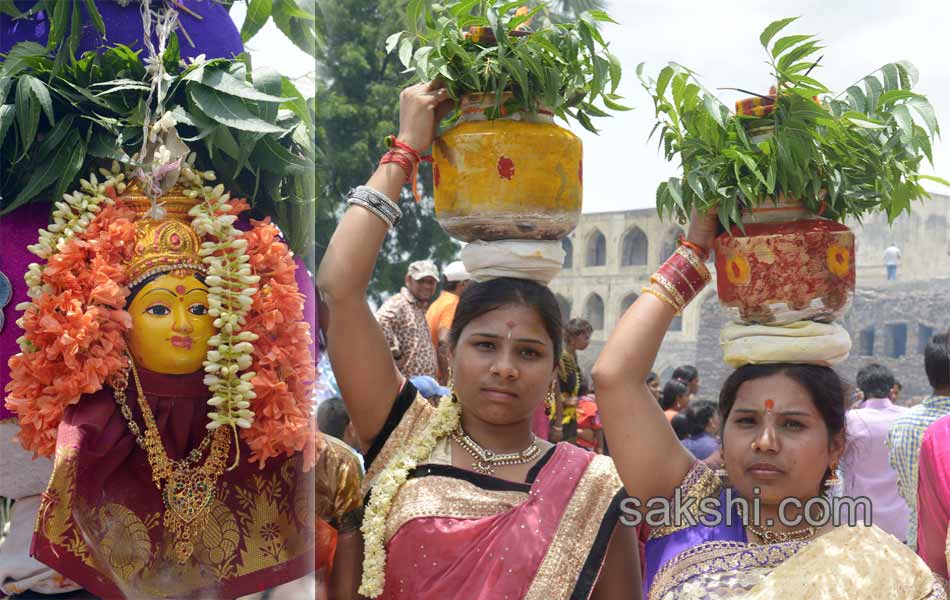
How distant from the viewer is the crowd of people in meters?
2.71

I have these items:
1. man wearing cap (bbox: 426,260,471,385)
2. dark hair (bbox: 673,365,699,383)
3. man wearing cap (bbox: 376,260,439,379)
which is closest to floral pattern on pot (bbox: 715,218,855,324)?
man wearing cap (bbox: 376,260,439,379)

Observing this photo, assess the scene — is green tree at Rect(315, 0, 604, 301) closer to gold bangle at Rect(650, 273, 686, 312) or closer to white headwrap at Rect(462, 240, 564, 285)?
white headwrap at Rect(462, 240, 564, 285)

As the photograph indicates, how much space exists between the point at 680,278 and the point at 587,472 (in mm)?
628

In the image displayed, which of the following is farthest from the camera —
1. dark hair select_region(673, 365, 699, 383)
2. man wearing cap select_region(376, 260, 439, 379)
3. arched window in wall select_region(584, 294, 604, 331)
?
arched window in wall select_region(584, 294, 604, 331)

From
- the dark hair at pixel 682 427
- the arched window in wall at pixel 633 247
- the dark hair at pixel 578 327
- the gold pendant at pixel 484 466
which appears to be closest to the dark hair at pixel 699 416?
the dark hair at pixel 682 427

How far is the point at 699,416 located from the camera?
273 inches

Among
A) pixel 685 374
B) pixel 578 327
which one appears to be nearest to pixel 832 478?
pixel 578 327

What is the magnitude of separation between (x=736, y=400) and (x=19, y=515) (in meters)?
2.21

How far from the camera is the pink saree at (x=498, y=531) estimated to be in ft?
8.96

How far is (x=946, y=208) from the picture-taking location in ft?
49.0

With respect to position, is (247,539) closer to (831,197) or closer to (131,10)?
(131,10)

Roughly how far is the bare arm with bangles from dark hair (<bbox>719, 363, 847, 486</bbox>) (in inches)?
7.5

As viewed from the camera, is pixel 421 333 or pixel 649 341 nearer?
pixel 649 341

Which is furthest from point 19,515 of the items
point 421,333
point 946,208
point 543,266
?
point 946,208
